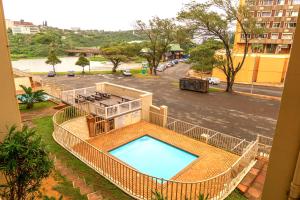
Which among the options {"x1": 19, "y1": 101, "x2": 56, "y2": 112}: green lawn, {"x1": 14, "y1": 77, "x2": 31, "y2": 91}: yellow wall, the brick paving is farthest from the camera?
{"x1": 14, "y1": 77, "x2": 31, "y2": 91}: yellow wall

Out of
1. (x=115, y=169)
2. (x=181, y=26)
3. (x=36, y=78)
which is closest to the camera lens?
(x=115, y=169)

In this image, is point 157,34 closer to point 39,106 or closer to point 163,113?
point 39,106

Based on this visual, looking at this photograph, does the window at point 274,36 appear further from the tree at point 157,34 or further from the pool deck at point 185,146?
the pool deck at point 185,146

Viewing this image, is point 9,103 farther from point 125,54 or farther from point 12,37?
point 12,37

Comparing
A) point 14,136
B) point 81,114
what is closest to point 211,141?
point 81,114

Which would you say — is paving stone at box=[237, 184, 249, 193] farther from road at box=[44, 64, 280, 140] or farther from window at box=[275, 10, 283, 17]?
window at box=[275, 10, 283, 17]

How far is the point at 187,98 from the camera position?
25.2m

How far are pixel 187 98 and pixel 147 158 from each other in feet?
46.1

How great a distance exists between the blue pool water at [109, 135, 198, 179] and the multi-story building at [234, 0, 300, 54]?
38874 millimetres

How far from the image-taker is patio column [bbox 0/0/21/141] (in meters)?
4.73

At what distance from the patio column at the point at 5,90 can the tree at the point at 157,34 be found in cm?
3627

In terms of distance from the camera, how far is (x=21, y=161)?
532 centimetres

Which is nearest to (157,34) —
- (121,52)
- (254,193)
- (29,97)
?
(121,52)

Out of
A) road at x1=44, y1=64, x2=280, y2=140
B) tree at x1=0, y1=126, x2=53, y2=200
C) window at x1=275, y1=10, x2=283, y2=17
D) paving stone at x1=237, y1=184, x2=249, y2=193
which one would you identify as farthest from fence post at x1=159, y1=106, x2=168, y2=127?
window at x1=275, y1=10, x2=283, y2=17
